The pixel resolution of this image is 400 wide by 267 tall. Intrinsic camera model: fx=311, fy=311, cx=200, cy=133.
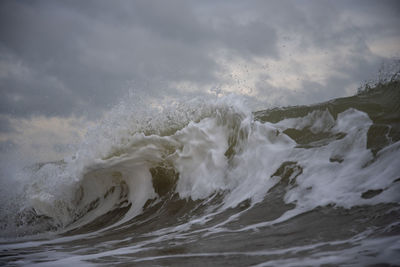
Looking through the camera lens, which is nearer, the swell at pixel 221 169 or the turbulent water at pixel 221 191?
the turbulent water at pixel 221 191

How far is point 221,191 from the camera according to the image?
13.1 ft

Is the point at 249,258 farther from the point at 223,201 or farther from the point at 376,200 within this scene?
the point at 223,201

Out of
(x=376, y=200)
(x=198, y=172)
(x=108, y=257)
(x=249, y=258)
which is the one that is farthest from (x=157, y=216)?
(x=376, y=200)

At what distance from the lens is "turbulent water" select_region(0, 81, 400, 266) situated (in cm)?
208

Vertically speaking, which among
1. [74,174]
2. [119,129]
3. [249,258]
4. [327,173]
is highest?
[119,129]

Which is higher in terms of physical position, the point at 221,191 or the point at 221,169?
the point at 221,169

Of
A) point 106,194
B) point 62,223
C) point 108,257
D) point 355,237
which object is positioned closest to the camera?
point 355,237

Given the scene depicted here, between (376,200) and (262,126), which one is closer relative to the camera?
(376,200)

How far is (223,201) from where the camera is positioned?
3689 millimetres

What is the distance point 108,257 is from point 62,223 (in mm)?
3028

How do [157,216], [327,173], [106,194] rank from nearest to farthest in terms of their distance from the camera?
[327,173], [157,216], [106,194]

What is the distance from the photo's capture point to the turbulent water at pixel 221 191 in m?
2.08

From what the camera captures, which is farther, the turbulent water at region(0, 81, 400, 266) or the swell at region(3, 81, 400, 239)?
the swell at region(3, 81, 400, 239)

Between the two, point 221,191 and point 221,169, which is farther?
point 221,169
